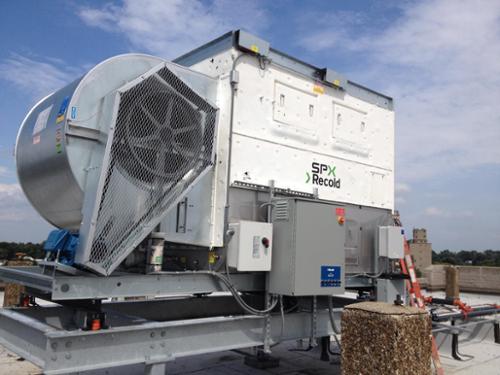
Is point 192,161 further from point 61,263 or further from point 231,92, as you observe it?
point 61,263

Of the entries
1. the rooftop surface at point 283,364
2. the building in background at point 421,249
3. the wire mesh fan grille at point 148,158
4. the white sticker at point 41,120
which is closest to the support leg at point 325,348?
the rooftop surface at point 283,364

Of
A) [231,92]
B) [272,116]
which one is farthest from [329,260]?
[231,92]

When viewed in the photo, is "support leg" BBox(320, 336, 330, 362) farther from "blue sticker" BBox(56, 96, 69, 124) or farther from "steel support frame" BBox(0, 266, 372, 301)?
"blue sticker" BBox(56, 96, 69, 124)

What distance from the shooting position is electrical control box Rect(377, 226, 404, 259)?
6.35 m

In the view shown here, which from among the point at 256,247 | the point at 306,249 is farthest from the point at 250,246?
the point at 306,249

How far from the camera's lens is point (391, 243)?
6363 mm

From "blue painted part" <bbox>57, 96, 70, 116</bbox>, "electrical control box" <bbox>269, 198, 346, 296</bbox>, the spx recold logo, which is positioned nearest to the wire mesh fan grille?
"blue painted part" <bbox>57, 96, 70, 116</bbox>

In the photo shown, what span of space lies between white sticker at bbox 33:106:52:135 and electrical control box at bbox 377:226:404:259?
14.5ft

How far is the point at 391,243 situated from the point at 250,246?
2414 mm

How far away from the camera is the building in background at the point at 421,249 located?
782 inches

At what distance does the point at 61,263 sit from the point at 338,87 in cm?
423

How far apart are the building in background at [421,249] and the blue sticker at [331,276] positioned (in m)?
15.4

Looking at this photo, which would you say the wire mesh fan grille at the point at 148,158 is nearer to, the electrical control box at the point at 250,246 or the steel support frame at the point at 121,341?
the steel support frame at the point at 121,341

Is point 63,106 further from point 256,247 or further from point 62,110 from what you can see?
point 256,247
